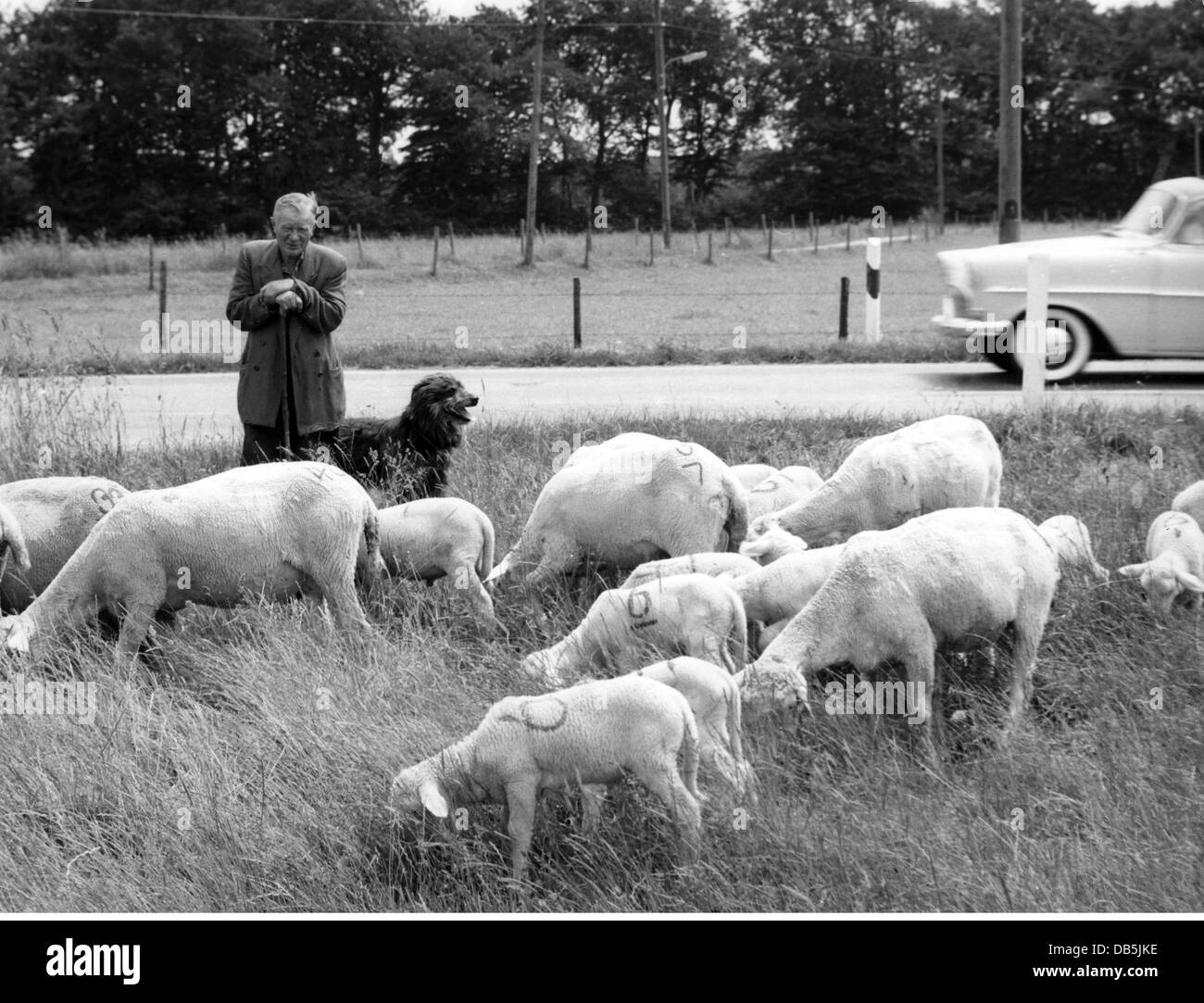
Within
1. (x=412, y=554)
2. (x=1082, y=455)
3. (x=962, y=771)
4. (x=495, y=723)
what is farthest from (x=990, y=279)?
(x=495, y=723)

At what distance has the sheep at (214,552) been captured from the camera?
5500 millimetres

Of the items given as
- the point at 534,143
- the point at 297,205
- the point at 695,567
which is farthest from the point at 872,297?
the point at 534,143

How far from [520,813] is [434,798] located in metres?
0.24

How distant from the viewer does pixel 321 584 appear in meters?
5.83

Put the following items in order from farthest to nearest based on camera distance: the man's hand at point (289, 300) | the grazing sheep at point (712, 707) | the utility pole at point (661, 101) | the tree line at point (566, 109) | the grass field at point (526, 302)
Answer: the tree line at point (566, 109)
the utility pole at point (661, 101)
the grass field at point (526, 302)
the man's hand at point (289, 300)
the grazing sheep at point (712, 707)

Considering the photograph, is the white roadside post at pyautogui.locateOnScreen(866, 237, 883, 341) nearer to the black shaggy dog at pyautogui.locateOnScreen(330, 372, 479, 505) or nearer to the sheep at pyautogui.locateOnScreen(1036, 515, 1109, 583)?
the black shaggy dog at pyautogui.locateOnScreen(330, 372, 479, 505)

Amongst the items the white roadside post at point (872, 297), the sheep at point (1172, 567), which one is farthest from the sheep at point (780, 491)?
the white roadside post at point (872, 297)

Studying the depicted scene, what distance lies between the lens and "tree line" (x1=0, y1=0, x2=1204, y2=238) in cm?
5003

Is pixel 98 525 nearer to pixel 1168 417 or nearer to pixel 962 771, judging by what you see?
pixel 962 771

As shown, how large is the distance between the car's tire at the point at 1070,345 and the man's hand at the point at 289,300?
29.2 feet

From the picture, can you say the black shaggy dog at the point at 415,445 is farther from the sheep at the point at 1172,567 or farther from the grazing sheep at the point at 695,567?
the sheep at the point at 1172,567

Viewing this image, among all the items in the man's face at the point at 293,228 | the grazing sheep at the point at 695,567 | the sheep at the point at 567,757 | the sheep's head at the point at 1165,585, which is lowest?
the sheep at the point at 567,757

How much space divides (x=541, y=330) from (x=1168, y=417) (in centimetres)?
1356

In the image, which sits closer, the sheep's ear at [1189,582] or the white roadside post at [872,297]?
the sheep's ear at [1189,582]
